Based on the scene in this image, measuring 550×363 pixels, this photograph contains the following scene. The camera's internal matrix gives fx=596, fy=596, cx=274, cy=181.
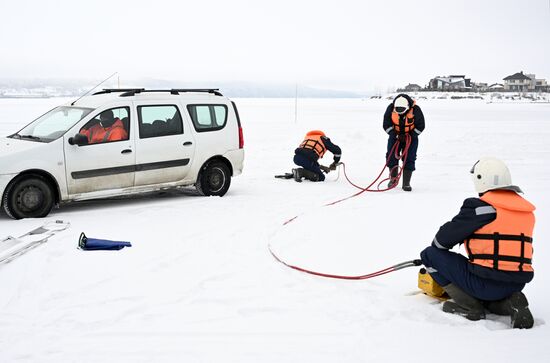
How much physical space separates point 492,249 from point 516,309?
0.53m

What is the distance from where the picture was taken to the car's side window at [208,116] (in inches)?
405

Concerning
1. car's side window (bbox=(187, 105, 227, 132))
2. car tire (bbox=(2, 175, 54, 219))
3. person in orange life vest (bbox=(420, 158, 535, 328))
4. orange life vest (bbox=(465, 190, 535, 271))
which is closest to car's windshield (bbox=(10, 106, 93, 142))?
car tire (bbox=(2, 175, 54, 219))

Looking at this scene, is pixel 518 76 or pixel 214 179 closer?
pixel 214 179

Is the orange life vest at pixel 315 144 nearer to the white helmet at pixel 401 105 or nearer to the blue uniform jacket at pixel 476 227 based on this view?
the white helmet at pixel 401 105

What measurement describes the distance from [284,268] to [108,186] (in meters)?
4.02

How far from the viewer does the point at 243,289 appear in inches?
221

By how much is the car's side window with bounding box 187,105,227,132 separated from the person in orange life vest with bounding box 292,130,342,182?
2.18 metres

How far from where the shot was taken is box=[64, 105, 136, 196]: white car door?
347 inches

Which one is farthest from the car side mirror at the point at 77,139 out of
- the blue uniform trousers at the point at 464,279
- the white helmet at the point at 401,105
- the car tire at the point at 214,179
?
the white helmet at the point at 401,105

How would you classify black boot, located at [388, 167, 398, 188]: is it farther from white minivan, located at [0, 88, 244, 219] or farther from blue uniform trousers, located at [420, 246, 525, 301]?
blue uniform trousers, located at [420, 246, 525, 301]

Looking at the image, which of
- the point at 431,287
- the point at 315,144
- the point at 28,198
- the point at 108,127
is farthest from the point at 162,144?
the point at 431,287

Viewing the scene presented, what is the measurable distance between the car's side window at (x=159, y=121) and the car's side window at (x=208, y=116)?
0.31m

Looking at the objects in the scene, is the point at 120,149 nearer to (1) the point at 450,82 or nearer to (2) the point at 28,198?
(2) the point at 28,198

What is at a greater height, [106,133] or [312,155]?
[106,133]
